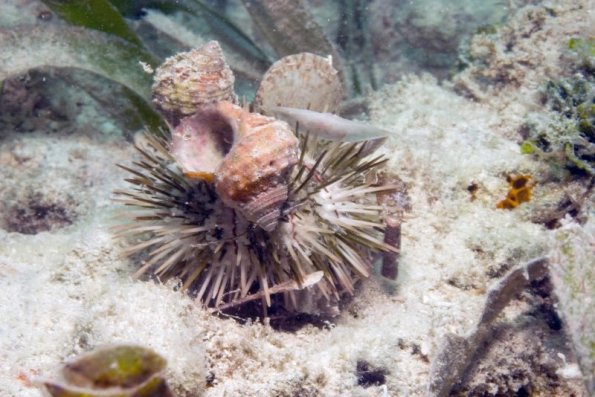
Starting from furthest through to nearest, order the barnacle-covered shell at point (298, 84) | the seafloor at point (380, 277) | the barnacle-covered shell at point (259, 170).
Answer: the barnacle-covered shell at point (298, 84) < the seafloor at point (380, 277) < the barnacle-covered shell at point (259, 170)

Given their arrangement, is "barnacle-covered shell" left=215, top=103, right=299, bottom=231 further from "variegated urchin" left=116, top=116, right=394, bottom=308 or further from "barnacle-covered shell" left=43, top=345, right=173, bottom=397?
"barnacle-covered shell" left=43, top=345, right=173, bottom=397

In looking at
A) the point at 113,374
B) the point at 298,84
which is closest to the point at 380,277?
the point at 298,84

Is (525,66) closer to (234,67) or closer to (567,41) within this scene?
(567,41)

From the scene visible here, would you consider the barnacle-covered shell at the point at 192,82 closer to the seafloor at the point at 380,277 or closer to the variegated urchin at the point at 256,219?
the variegated urchin at the point at 256,219

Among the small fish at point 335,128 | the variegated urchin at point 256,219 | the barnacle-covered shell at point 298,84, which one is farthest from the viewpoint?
the barnacle-covered shell at point 298,84

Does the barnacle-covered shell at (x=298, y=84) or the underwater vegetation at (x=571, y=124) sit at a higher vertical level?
the barnacle-covered shell at (x=298, y=84)

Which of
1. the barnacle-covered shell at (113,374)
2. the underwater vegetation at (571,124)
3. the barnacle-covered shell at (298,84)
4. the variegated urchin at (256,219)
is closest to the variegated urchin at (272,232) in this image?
the variegated urchin at (256,219)

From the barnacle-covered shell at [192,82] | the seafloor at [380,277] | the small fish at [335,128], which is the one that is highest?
the barnacle-covered shell at [192,82]
